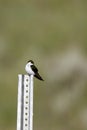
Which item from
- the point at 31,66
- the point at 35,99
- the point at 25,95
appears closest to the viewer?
the point at 25,95

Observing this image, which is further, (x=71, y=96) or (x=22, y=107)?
(x=71, y=96)

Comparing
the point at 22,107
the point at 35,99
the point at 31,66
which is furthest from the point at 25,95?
the point at 35,99

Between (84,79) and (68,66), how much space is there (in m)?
0.29

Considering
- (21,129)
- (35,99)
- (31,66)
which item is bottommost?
(21,129)

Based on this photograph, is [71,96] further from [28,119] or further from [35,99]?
[28,119]

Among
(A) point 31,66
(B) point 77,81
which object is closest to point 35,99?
(B) point 77,81

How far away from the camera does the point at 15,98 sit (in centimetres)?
784

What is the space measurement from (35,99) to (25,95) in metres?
2.96

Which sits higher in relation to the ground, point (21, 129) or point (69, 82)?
point (69, 82)

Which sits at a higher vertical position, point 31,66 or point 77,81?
point 77,81

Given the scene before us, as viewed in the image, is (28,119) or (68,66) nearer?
(28,119)

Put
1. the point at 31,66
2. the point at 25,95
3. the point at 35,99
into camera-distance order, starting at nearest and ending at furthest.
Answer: the point at 25,95 → the point at 31,66 → the point at 35,99

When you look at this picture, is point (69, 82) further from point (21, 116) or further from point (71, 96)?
point (21, 116)

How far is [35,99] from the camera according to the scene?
784 cm
